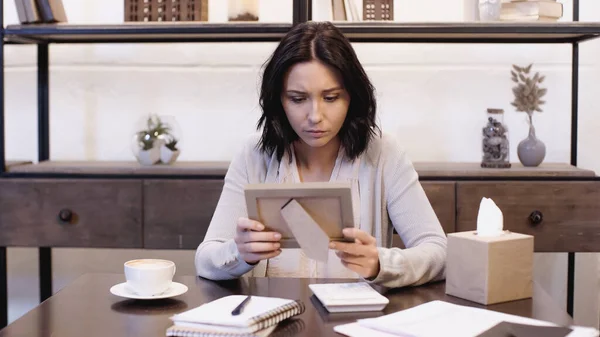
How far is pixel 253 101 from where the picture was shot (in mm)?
3008

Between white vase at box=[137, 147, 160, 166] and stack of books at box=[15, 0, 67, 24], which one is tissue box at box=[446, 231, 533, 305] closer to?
white vase at box=[137, 147, 160, 166]

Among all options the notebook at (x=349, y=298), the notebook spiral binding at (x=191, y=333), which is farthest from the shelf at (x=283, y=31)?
the notebook spiral binding at (x=191, y=333)

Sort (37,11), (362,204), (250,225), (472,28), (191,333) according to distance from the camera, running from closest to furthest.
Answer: (191,333) < (250,225) < (362,204) < (472,28) < (37,11)

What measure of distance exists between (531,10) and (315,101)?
1210 mm

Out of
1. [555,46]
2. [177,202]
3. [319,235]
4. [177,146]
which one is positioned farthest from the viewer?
[555,46]

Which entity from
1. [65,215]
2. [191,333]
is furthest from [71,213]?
[191,333]

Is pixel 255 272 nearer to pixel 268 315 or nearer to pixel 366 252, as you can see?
pixel 366 252

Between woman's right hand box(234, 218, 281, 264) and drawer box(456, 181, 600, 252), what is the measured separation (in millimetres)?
1265

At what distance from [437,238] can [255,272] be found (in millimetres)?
449

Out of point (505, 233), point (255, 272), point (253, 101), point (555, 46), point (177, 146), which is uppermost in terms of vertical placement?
point (555, 46)

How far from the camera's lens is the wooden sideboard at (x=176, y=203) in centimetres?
249

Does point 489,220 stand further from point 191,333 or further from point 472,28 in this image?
point 472,28

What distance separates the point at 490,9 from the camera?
2535 millimetres

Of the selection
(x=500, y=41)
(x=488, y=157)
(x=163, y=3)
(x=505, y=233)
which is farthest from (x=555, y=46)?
(x=505, y=233)
